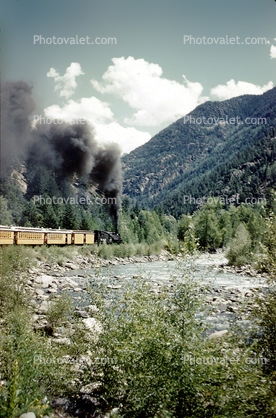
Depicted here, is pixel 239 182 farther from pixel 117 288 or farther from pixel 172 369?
pixel 172 369

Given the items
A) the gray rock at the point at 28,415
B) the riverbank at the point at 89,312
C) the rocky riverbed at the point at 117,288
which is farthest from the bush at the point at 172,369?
the gray rock at the point at 28,415

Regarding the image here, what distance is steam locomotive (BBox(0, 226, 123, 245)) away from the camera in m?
23.6

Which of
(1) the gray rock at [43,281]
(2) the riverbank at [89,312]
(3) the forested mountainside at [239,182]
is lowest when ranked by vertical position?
(1) the gray rock at [43,281]

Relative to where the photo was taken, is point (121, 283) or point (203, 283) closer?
point (203, 283)

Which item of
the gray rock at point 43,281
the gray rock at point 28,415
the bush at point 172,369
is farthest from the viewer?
the gray rock at point 43,281

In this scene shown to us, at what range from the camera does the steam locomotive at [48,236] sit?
2359 cm

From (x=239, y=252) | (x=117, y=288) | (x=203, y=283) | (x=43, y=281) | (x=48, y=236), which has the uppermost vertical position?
(x=203, y=283)

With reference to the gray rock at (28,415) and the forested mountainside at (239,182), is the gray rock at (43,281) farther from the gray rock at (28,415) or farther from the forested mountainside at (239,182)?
the forested mountainside at (239,182)

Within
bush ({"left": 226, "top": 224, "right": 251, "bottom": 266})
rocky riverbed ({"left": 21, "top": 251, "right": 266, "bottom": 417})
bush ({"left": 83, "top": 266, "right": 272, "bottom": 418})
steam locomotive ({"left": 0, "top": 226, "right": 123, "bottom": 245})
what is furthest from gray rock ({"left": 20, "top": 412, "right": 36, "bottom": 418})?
bush ({"left": 226, "top": 224, "right": 251, "bottom": 266})

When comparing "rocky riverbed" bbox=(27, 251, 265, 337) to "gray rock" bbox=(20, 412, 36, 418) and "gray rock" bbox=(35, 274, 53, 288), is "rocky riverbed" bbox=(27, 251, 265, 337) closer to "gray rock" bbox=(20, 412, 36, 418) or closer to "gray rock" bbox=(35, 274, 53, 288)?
"gray rock" bbox=(35, 274, 53, 288)

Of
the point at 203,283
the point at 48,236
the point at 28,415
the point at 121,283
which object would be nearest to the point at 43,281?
the point at 121,283

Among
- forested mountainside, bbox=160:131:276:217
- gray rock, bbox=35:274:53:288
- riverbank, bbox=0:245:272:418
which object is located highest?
forested mountainside, bbox=160:131:276:217

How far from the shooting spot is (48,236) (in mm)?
29641

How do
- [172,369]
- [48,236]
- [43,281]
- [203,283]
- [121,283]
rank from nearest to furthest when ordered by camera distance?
[172,369]
[203,283]
[121,283]
[43,281]
[48,236]
